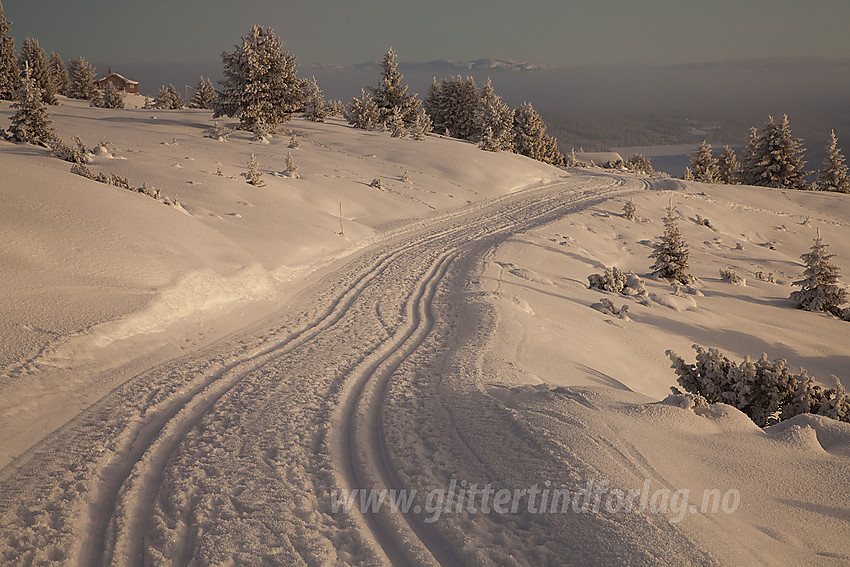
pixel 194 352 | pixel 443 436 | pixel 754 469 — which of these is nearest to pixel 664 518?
pixel 754 469

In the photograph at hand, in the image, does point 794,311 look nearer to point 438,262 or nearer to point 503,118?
point 438,262

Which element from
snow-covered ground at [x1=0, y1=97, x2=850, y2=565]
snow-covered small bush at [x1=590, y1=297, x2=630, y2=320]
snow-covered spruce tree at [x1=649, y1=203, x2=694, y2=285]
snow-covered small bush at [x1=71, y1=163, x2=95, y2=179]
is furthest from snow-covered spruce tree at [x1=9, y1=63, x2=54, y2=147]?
snow-covered spruce tree at [x1=649, y1=203, x2=694, y2=285]

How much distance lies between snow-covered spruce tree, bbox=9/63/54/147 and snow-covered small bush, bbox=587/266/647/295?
19.1 metres

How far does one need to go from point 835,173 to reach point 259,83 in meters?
52.7

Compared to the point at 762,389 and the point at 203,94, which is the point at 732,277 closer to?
the point at 762,389

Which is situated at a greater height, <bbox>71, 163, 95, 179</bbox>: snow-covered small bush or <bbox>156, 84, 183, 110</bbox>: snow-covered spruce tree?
<bbox>156, 84, 183, 110</bbox>: snow-covered spruce tree

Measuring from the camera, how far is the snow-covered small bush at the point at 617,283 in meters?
14.5

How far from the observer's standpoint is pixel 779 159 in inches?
1745

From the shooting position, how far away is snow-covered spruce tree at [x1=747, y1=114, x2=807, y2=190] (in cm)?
4388

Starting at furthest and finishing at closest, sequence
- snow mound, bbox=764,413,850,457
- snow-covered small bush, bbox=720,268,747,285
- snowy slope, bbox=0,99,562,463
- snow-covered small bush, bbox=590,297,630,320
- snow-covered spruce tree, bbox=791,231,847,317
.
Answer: snow-covered small bush, bbox=720,268,747,285, snow-covered spruce tree, bbox=791,231,847,317, snow-covered small bush, bbox=590,297,630,320, snowy slope, bbox=0,99,562,463, snow mound, bbox=764,413,850,457

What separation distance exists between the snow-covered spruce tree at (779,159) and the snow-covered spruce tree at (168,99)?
66852 mm

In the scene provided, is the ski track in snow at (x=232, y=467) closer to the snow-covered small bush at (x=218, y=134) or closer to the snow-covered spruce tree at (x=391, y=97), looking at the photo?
the snow-covered small bush at (x=218, y=134)

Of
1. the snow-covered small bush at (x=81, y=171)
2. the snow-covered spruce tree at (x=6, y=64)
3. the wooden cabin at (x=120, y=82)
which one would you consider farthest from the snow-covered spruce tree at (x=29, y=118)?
the wooden cabin at (x=120, y=82)

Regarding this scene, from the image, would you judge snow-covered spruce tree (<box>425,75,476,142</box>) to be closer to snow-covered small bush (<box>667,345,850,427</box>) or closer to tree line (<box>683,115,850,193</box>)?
tree line (<box>683,115,850,193</box>)
